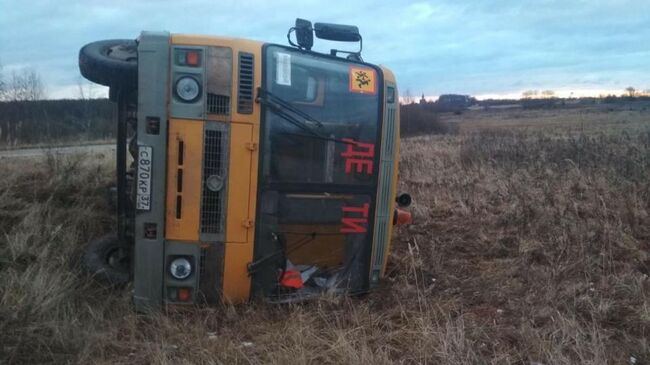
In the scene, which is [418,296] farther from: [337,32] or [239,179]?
[337,32]

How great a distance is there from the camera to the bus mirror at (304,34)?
201 inches

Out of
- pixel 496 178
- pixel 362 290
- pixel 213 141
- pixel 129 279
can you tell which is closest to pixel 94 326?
pixel 129 279

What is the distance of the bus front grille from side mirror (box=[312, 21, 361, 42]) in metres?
1.36

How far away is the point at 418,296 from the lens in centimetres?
502

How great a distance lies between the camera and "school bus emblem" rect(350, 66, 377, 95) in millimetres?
4883

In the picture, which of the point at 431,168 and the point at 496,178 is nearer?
the point at 496,178

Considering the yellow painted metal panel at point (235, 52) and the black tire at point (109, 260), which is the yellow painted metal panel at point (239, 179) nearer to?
the yellow painted metal panel at point (235, 52)

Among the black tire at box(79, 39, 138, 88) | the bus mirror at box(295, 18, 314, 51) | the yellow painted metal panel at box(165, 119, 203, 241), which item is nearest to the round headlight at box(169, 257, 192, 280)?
the yellow painted metal panel at box(165, 119, 203, 241)

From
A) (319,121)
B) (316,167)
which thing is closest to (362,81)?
(319,121)

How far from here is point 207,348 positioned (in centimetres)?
398

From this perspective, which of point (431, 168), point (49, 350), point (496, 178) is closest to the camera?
point (49, 350)

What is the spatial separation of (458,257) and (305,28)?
2.87 m

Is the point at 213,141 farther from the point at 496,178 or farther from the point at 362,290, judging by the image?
the point at 496,178

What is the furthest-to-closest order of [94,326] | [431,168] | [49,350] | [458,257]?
1. [431,168]
2. [458,257]
3. [94,326]
4. [49,350]
